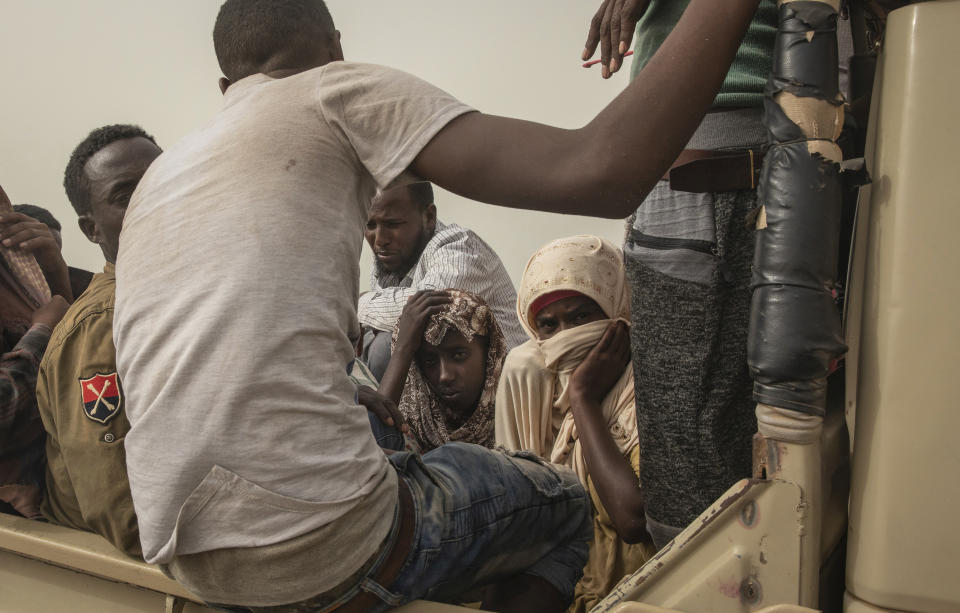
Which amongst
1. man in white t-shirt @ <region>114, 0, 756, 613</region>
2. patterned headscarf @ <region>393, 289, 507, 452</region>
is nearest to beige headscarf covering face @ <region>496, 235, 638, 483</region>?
patterned headscarf @ <region>393, 289, 507, 452</region>

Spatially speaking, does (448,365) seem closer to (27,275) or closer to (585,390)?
(585,390)

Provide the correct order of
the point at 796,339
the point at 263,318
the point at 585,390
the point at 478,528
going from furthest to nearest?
the point at 585,390
the point at 478,528
the point at 263,318
the point at 796,339

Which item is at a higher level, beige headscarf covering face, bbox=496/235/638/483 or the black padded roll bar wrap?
the black padded roll bar wrap

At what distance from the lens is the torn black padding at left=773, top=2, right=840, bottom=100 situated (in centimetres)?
111

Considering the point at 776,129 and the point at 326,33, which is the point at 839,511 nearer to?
the point at 776,129

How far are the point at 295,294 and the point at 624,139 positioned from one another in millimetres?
536

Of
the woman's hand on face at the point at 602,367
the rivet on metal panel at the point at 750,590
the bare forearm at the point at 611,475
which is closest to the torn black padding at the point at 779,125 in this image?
the rivet on metal panel at the point at 750,590

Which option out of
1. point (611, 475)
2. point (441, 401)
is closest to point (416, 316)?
point (441, 401)

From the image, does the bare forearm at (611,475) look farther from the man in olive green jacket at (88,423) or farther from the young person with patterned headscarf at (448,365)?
the man in olive green jacket at (88,423)

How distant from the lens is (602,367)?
8.97 feet

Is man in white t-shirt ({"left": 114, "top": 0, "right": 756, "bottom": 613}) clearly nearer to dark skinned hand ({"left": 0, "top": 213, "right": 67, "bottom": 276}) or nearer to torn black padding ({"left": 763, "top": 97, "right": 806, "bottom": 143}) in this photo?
torn black padding ({"left": 763, "top": 97, "right": 806, "bottom": 143})

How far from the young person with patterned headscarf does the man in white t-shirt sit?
82.6 inches

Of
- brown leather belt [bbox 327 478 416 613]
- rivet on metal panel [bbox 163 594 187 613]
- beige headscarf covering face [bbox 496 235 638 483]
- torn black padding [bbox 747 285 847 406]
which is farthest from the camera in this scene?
beige headscarf covering face [bbox 496 235 638 483]

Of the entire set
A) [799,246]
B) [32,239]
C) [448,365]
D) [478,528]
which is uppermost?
[799,246]
